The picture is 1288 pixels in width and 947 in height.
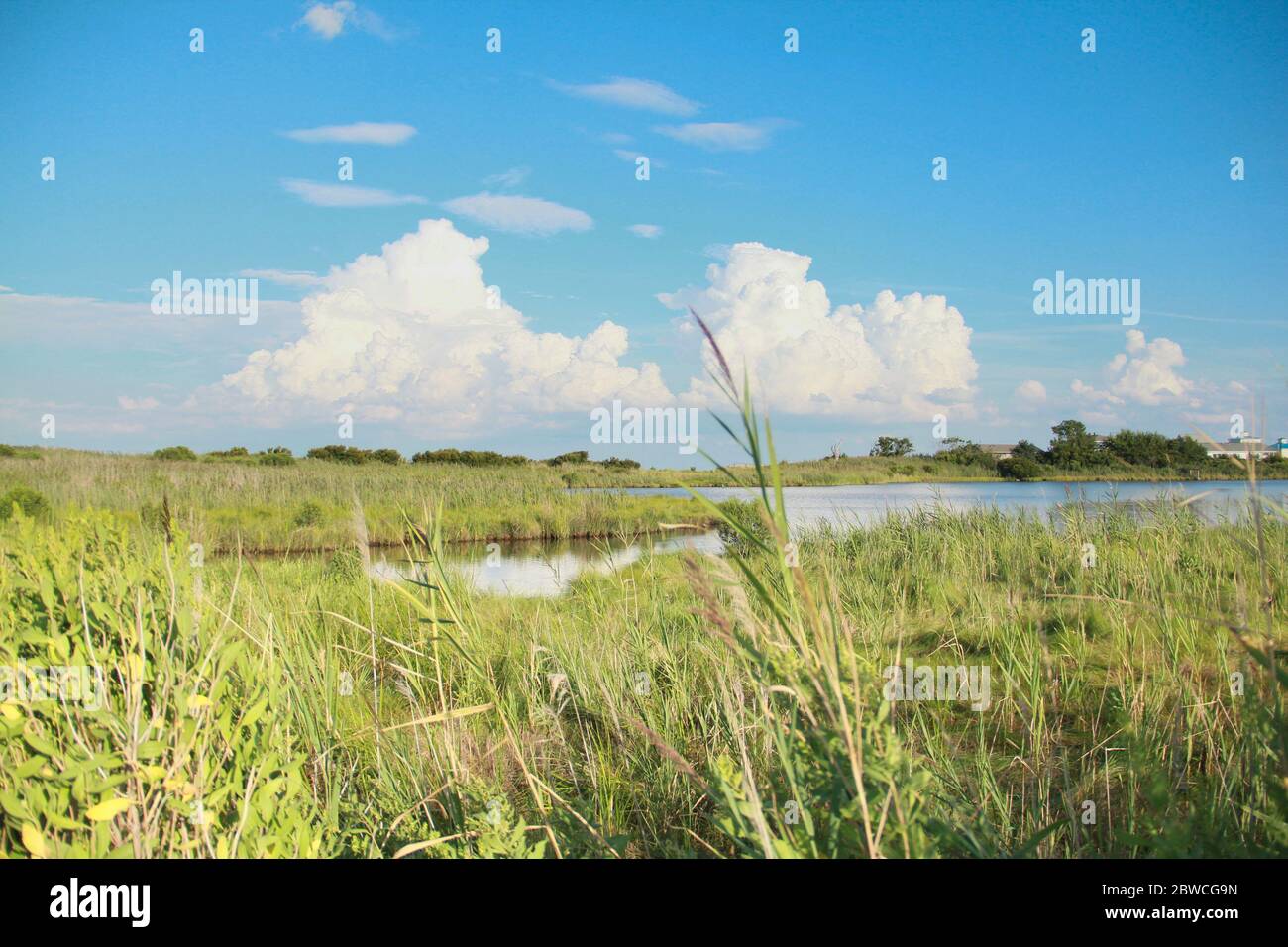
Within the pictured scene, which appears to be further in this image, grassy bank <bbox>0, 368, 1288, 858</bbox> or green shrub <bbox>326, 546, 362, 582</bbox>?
green shrub <bbox>326, 546, 362, 582</bbox>

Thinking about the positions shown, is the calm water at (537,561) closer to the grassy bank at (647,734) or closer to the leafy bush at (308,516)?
the grassy bank at (647,734)

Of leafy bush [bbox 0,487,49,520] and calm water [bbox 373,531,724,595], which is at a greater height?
leafy bush [bbox 0,487,49,520]

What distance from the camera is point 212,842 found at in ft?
5.69

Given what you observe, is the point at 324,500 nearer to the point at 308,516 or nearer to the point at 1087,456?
the point at 308,516

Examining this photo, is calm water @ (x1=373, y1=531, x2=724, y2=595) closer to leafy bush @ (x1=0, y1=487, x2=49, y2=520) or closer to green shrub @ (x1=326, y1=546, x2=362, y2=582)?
green shrub @ (x1=326, y1=546, x2=362, y2=582)

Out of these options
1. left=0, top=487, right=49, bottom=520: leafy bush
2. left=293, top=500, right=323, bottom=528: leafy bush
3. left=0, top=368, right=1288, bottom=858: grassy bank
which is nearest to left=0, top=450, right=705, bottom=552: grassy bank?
left=293, top=500, right=323, bottom=528: leafy bush

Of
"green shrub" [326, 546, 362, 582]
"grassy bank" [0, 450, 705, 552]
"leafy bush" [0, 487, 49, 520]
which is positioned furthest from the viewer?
"grassy bank" [0, 450, 705, 552]

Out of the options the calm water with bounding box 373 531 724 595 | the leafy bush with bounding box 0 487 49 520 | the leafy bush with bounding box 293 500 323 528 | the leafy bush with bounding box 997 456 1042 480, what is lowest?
the calm water with bounding box 373 531 724 595

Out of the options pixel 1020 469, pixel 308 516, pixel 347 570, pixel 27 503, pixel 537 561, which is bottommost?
pixel 537 561

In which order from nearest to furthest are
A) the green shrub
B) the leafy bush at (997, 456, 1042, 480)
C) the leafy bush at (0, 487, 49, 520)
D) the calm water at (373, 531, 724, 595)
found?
the calm water at (373, 531, 724, 595) → the green shrub → the leafy bush at (0, 487, 49, 520) → the leafy bush at (997, 456, 1042, 480)

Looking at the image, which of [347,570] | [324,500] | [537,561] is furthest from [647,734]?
[324,500]
